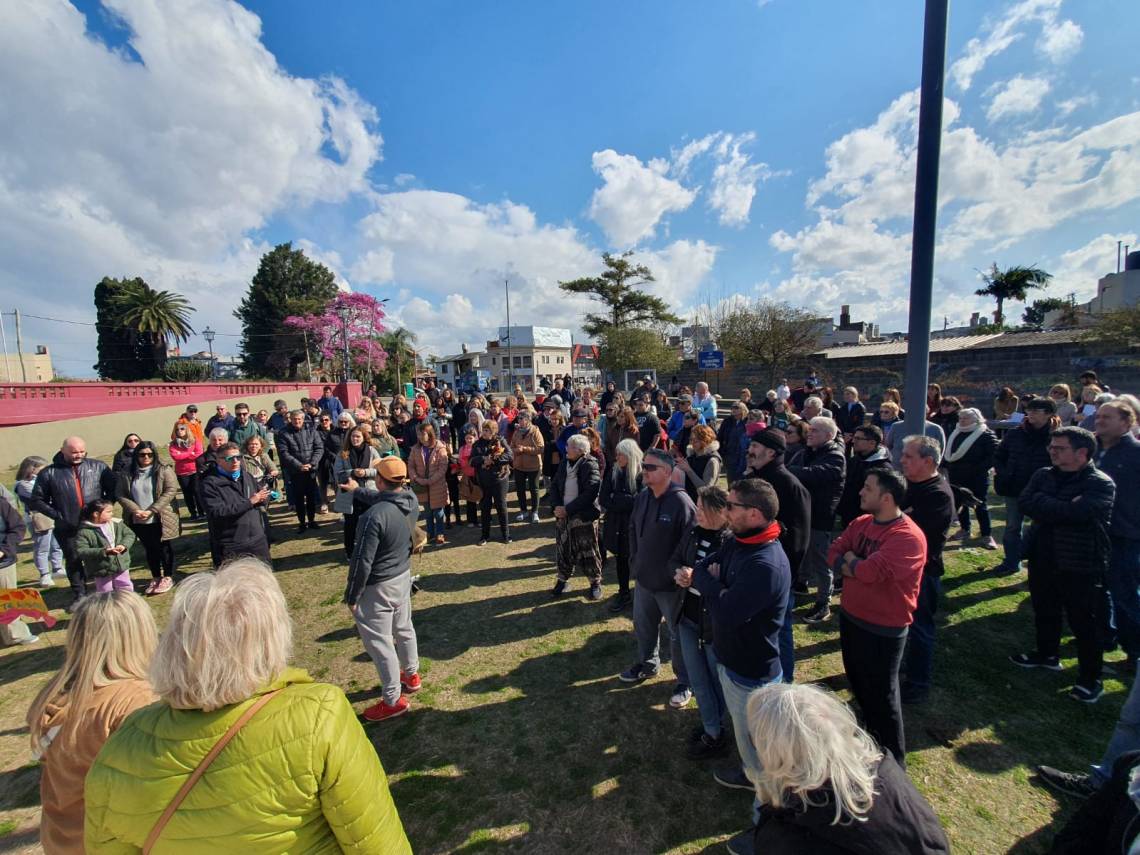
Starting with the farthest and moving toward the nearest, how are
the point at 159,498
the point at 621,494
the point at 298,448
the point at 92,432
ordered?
the point at 92,432
the point at 298,448
the point at 159,498
the point at 621,494

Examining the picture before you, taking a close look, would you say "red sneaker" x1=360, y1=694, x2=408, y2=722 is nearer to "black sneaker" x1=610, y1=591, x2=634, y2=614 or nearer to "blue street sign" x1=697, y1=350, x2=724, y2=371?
"black sneaker" x1=610, y1=591, x2=634, y2=614

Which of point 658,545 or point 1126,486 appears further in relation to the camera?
point 1126,486

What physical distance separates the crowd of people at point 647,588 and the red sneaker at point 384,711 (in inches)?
0.5

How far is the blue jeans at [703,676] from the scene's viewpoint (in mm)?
3172

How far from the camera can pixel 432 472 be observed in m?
7.19

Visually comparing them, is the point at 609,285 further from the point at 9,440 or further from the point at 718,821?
the point at 718,821

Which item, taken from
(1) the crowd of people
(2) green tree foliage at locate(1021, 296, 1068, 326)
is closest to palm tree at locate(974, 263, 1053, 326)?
(2) green tree foliage at locate(1021, 296, 1068, 326)

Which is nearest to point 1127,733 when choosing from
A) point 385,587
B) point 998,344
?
point 385,587

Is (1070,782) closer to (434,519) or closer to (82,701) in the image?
(82,701)

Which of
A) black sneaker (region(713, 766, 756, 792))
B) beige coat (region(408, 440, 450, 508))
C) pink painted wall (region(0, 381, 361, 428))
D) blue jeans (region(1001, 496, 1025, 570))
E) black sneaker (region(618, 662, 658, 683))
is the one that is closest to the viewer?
black sneaker (region(713, 766, 756, 792))

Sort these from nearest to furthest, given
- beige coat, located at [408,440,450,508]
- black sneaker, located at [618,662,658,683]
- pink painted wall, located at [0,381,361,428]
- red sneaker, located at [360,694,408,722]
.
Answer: red sneaker, located at [360,694,408,722] → black sneaker, located at [618,662,658,683] → beige coat, located at [408,440,450,508] → pink painted wall, located at [0,381,361,428]

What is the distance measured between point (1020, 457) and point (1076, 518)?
2.44 metres

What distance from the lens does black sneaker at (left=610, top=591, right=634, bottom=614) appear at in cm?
516

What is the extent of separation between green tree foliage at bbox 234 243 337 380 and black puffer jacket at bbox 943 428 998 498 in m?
48.9
